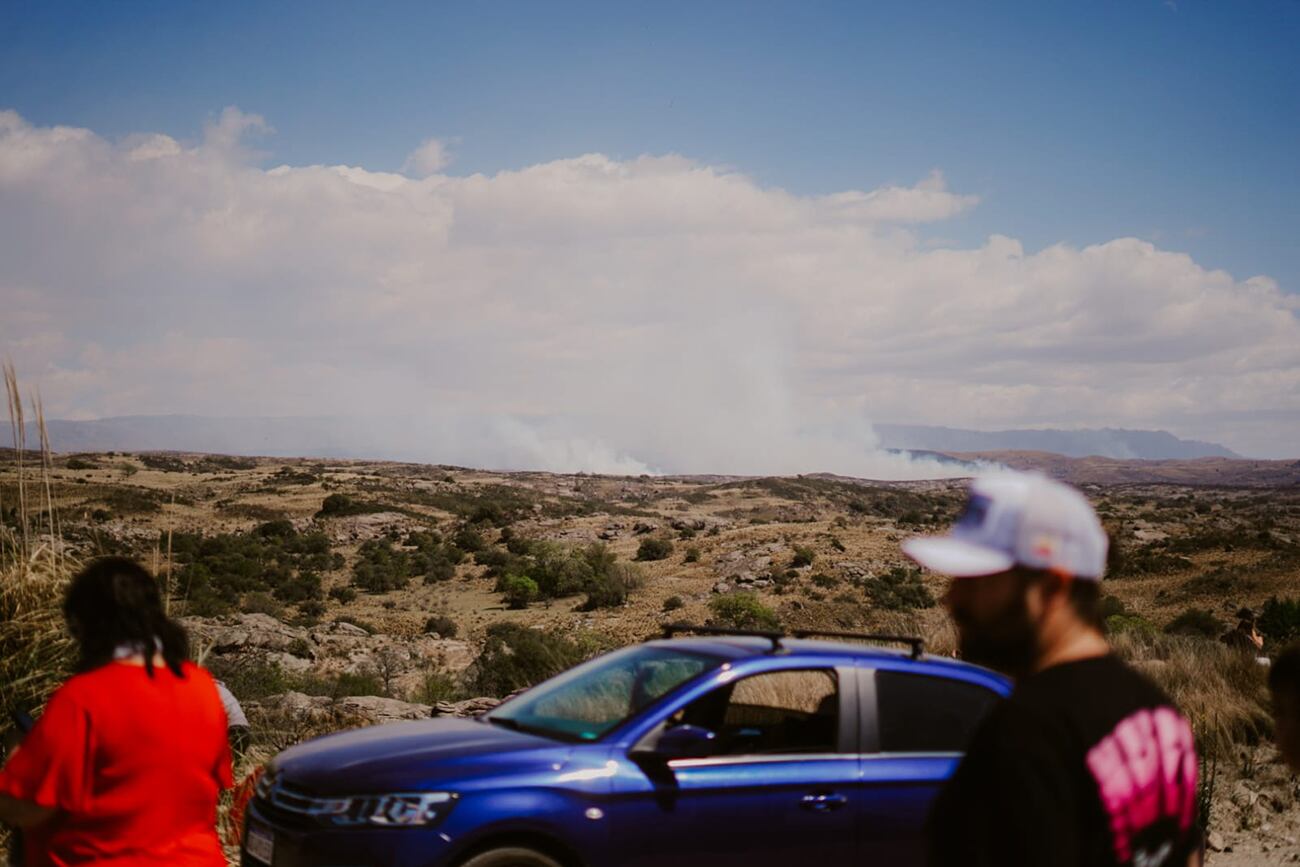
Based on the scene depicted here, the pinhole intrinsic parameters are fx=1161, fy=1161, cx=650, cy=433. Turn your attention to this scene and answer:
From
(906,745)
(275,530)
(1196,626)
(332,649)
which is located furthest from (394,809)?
(275,530)

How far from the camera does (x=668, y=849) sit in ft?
17.7

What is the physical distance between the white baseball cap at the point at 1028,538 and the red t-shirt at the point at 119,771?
2567mm

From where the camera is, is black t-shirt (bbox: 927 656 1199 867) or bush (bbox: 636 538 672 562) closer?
black t-shirt (bbox: 927 656 1199 867)

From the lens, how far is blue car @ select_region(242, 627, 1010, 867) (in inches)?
204

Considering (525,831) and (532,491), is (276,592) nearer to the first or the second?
(525,831)

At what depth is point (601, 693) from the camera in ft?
19.9

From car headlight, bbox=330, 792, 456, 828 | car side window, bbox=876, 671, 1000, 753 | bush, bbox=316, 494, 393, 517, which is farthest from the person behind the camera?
bush, bbox=316, 494, 393, 517

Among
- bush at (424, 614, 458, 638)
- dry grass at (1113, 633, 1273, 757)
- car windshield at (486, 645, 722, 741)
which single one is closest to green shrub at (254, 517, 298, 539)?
bush at (424, 614, 458, 638)

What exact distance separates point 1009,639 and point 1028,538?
0.68 ft

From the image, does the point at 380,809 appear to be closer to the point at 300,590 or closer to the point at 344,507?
the point at 300,590

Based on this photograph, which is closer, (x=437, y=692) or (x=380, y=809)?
(x=380, y=809)

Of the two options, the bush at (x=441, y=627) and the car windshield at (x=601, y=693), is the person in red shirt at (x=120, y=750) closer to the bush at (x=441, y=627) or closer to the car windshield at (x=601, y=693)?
the car windshield at (x=601, y=693)

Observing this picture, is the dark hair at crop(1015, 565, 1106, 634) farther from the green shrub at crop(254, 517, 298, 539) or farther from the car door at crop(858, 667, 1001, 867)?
the green shrub at crop(254, 517, 298, 539)

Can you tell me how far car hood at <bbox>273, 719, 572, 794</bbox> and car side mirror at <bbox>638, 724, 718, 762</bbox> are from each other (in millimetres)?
428
